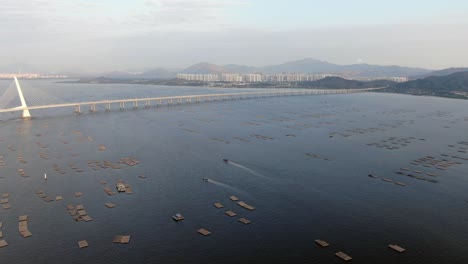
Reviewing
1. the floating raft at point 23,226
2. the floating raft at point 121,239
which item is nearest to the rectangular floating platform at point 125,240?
the floating raft at point 121,239

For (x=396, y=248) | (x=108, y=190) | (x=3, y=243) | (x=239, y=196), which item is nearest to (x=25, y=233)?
(x=3, y=243)

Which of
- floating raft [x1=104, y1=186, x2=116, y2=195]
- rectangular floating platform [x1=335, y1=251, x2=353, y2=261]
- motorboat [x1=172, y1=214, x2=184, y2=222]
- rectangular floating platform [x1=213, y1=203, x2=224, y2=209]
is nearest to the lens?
rectangular floating platform [x1=335, y1=251, x2=353, y2=261]

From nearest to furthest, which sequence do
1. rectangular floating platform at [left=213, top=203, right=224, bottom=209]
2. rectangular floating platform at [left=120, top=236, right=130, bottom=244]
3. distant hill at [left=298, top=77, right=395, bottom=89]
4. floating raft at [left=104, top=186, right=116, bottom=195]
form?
1. rectangular floating platform at [left=120, top=236, right=130, bottom=244]
2. rectangular floating platform at [left=213, top=203, right=224, bottom=209]
3. floating raft at [left=104, top=186, right=116, bottom=195]
4. distant hill at [left=298, top=77, right=395, bottom=89]

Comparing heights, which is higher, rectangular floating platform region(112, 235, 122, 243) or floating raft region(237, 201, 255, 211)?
floating raft region(237, 201, 255, 211)

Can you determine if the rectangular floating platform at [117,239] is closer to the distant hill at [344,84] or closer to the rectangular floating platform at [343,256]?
the rectangular floating platform at [343,256]

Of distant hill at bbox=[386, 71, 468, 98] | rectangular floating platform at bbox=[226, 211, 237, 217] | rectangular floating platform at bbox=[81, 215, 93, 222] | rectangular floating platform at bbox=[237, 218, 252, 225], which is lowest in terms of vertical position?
rectangular floating platform at bbox=[237, 218, 252, 225]

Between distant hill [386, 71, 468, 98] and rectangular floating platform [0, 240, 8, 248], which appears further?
distant hill [386, 71, 468, 98]

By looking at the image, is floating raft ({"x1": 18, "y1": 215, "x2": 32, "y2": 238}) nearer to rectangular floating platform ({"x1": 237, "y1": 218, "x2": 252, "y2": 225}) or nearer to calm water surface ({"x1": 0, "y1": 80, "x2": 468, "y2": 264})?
calm water surface ({"x1": 0, "y1": 80, "x2": 468, "y2": 264})

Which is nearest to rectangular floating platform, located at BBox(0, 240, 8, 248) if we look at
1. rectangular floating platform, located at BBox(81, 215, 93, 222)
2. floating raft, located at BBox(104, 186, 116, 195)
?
rectangular floating platform, located at BBox(81, 215, 93, 222)

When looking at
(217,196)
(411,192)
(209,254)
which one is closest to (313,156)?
(411,192)
